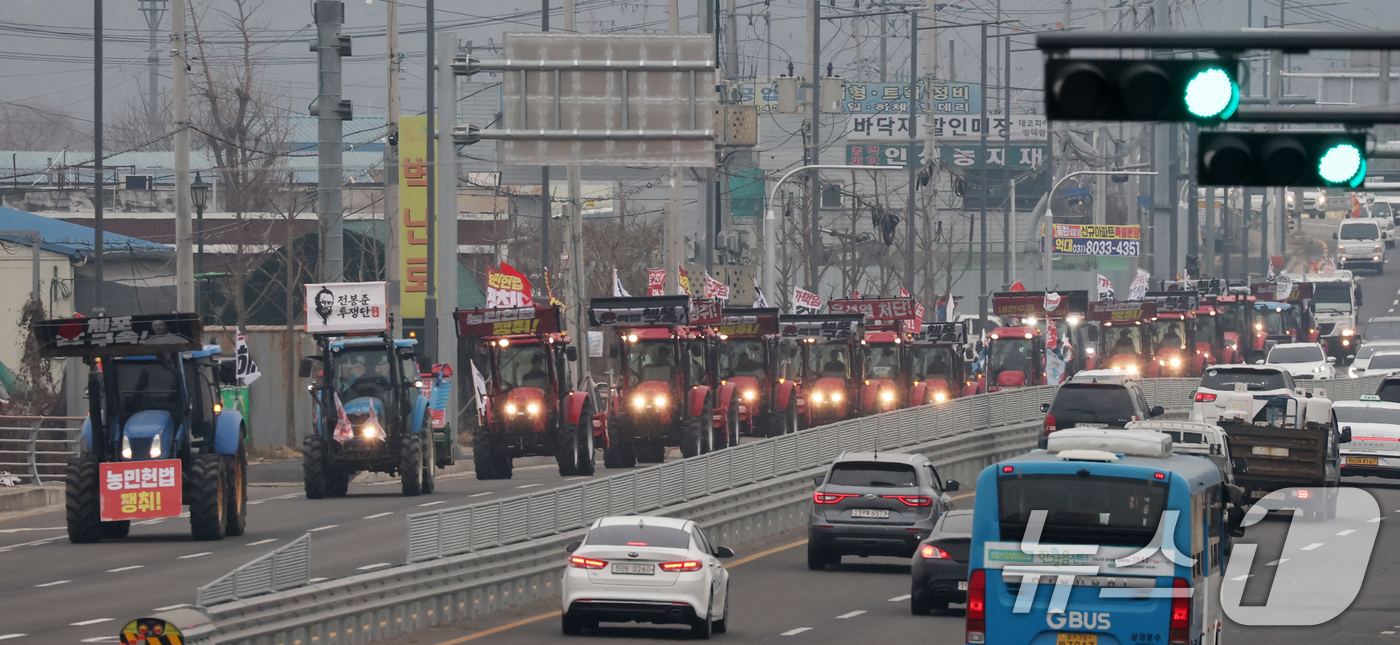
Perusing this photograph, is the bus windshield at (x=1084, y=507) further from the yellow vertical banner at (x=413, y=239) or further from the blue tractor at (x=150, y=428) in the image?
the yellow vertical banner at (x=413, y=239)

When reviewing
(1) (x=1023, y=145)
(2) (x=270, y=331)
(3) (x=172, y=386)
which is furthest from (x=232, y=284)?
(1) (x=1023, y=145)

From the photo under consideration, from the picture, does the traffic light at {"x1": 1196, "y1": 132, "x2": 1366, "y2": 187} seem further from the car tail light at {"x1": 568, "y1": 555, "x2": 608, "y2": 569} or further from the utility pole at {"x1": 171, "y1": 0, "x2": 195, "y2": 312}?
the utility pole at {"x1": 171, "y1": 0, "x2": 195, "y2": 312}

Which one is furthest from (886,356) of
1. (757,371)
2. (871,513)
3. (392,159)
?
(871,513)

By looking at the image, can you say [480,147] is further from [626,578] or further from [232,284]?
[626,578]

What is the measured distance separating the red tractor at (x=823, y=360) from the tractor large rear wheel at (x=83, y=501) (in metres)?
19.0

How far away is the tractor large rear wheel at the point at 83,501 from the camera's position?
82.5 feet

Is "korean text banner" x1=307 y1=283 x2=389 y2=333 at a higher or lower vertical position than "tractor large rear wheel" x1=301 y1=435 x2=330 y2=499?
higher

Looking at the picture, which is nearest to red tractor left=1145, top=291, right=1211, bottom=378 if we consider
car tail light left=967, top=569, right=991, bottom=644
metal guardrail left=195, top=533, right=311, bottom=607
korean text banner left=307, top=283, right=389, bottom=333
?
korean text banner left=307, top=283, right=389, bottom=333

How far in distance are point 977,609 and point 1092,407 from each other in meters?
18.4

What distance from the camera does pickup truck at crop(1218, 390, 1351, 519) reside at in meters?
28.6

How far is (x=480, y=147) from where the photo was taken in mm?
107438

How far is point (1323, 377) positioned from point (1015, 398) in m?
19.1

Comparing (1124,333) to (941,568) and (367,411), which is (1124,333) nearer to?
(367,411)

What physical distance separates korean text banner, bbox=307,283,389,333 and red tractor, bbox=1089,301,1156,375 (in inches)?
1112
